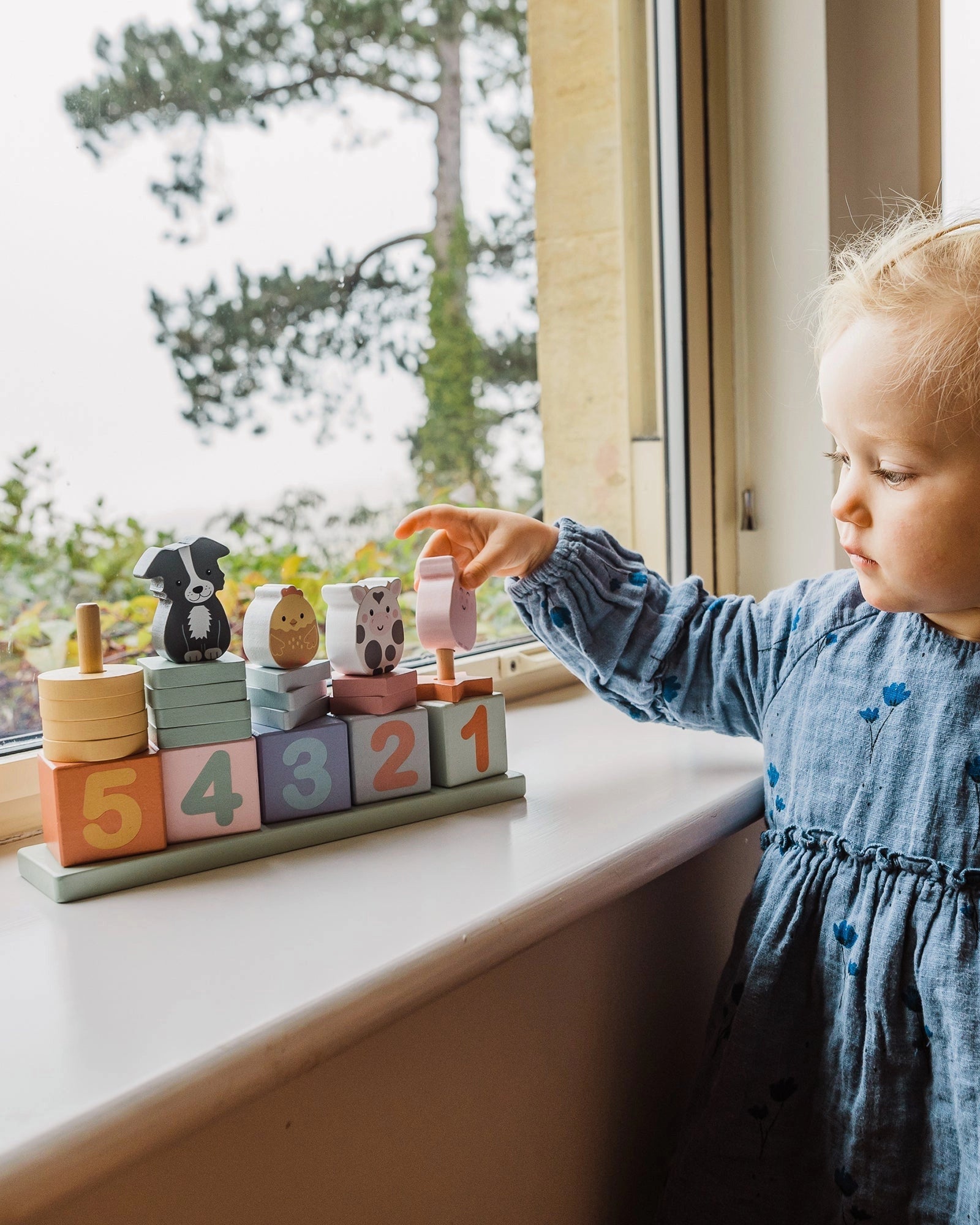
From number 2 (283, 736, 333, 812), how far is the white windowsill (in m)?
0.04

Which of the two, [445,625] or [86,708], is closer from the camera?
[86,708]

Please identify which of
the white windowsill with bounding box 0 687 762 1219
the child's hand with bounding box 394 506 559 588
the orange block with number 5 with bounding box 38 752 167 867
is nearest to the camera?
the white windowsill with bounding box 0 687 762 1219

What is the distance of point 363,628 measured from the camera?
2.54ft

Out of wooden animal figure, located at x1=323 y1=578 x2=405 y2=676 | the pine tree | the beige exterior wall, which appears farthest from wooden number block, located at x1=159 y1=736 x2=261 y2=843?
the beige exterior wall

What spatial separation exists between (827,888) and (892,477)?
30cm

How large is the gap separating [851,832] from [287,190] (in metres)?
0.73

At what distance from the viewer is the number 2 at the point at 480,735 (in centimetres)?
81

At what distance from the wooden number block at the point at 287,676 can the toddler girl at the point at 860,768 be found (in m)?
0.14

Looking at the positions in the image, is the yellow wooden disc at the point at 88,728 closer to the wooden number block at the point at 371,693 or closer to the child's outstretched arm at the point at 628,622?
the wooden number block at the point at 371,693

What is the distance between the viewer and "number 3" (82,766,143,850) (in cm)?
65

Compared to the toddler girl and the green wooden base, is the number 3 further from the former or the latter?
the toddler girl

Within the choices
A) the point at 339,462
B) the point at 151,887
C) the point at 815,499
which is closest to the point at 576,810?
the point at 151,887

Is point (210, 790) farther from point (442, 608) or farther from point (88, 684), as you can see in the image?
point (442, 608)

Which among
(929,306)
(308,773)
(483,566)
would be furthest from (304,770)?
(929,306)
